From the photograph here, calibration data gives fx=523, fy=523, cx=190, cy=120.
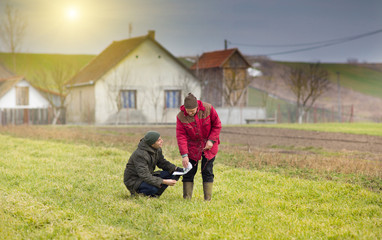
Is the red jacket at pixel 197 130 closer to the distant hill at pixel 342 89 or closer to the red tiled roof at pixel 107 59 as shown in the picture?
the red tiled roof at pixel 107 59

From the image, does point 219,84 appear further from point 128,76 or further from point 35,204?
point 35,204

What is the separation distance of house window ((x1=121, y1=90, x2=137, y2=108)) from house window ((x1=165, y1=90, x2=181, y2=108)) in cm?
267

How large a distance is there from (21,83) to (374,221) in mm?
44712

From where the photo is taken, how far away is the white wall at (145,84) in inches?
1569

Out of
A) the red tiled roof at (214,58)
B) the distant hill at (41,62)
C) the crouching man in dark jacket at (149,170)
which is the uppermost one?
the distant hill at (41,62)

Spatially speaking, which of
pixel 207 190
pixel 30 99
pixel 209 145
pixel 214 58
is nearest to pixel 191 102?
pixel 209 145

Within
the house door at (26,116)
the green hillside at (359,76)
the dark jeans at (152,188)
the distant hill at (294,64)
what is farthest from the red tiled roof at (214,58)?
the green hillside at (359,76)

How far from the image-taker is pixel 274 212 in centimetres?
757

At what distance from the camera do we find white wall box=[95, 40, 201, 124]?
131ft

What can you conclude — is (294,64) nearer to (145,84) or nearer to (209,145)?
(145,84)

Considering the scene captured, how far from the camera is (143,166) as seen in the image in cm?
820

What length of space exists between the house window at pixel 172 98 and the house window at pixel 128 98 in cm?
267

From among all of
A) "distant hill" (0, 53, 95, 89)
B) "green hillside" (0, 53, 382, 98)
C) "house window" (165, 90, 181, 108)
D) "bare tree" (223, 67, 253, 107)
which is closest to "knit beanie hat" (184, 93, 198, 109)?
"house window" (165, 90, 181, 108)

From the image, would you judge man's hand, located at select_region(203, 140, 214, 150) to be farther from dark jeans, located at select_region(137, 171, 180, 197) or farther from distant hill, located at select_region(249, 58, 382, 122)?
distant hill, located at select_region(249, 58, 382, 122)
